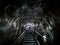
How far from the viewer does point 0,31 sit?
16.8ft

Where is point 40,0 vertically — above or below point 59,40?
above

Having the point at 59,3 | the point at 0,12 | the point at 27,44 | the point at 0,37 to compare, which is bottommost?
the point at 27,44

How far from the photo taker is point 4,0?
16.7ft

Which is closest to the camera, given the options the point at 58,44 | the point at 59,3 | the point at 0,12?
the point at 0,12

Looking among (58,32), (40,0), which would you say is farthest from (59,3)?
(58,32)

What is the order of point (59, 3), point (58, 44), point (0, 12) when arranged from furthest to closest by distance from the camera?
point (58, 44) < point (59, 3) < point (0, 12)

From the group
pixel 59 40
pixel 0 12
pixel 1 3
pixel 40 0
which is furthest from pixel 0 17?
pixel 59 40

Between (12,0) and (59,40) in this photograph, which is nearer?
(12,0)

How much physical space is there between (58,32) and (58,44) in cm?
66

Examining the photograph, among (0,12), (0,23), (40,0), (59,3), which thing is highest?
(40,0)

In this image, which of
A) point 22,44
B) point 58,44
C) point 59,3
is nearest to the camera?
point 59,3

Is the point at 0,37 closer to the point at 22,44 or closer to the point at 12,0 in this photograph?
the point at 12,0

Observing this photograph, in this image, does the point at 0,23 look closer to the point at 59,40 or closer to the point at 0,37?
the point at 0,37

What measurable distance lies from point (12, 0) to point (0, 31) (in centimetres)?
166
